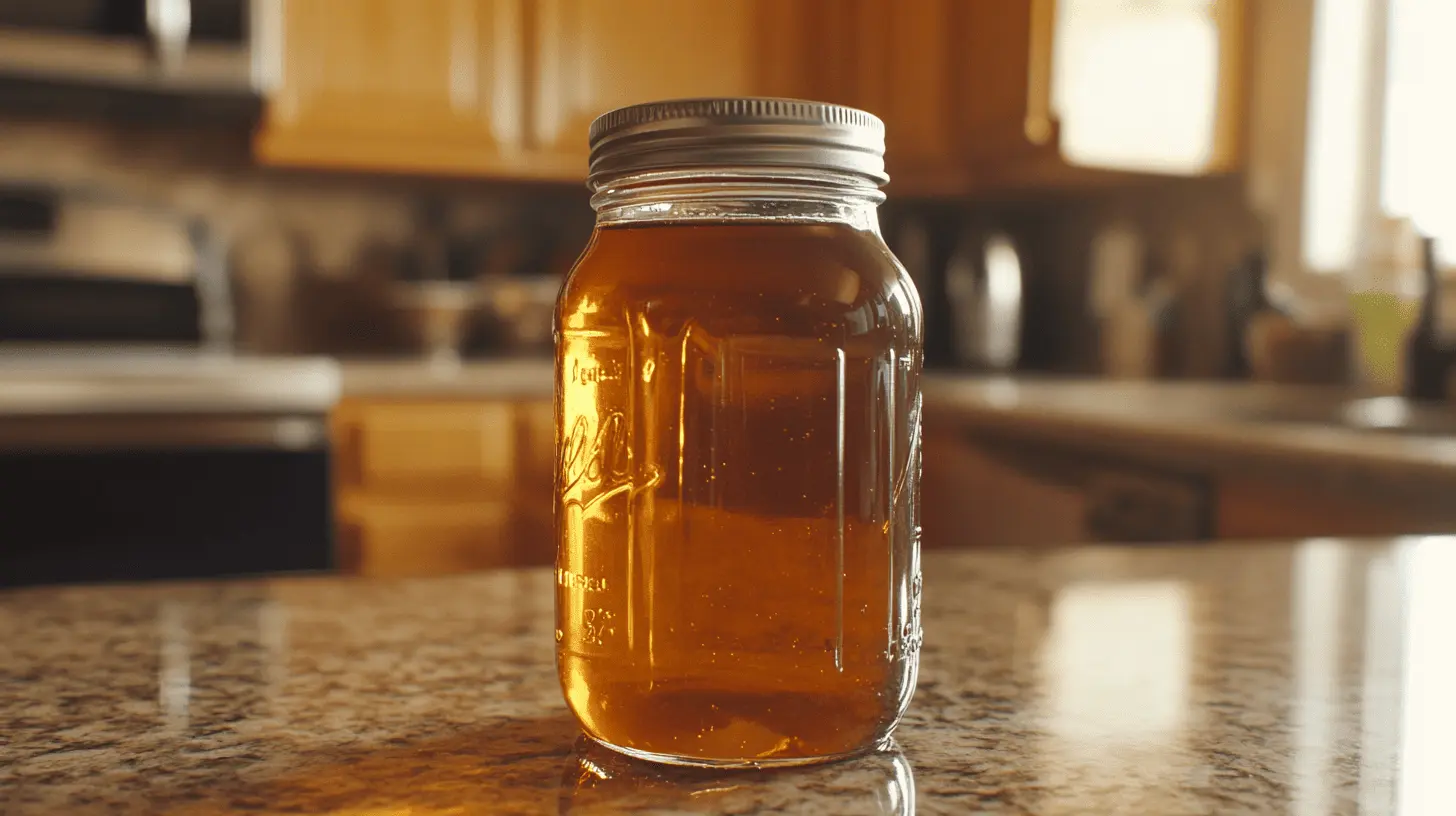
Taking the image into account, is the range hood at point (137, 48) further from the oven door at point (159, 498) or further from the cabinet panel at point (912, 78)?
the cabinet panel at point (912, 78)

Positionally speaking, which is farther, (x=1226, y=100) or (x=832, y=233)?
(x=1226, y=100)

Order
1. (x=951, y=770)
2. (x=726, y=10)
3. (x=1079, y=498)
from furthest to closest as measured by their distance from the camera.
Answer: (x=726, y=10) < (x=1079, y=498) < (x=951, y=770)

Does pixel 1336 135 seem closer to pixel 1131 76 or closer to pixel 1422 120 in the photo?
pixel 1422 120

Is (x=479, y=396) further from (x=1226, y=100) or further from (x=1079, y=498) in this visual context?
(x=1226, y=100)

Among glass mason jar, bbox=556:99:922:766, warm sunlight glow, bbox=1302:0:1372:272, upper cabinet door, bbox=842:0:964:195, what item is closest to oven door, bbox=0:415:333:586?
upper cabinet door, bbox=842:0:964:195

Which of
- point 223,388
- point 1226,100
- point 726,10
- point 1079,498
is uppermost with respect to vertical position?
point 726,10

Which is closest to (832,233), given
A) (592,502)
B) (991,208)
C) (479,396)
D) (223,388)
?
(592,502)

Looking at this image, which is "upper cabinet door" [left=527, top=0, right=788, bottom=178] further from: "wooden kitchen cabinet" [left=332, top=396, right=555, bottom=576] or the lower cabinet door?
the lower cabinet door

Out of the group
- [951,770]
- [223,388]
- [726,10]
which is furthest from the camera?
[726,10]
